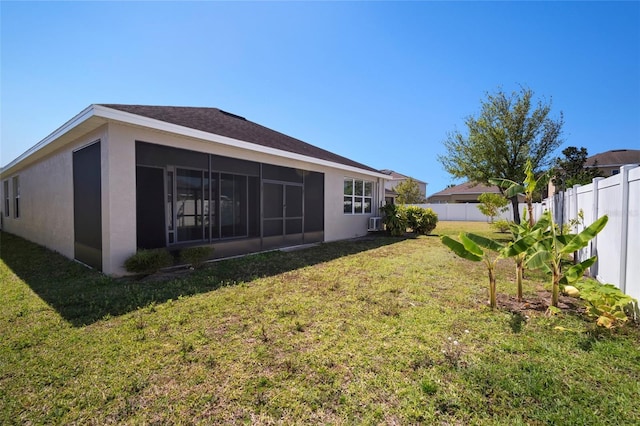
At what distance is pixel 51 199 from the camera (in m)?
9.87

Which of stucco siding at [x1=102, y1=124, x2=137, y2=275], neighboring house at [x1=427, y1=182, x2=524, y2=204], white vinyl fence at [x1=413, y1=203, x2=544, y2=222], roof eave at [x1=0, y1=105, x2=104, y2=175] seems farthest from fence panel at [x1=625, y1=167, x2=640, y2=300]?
neighboring house at [x1=427, y1=182, x2=524, y2=204]

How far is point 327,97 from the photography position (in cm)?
1623

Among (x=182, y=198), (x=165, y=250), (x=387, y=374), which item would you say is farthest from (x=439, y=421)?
(x=182, y=198)

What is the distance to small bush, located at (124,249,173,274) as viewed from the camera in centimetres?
632

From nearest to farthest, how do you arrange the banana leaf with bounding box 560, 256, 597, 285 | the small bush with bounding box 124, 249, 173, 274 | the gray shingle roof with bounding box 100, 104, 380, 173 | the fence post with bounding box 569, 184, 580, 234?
the banana leaf with bounding box 560, 256, 597, 285, the small bush with bounding box 124, 249, 173, 274, the gray shingle roof with bounding box 100, 104, 380, 173, the fence post with bounding box 569, 184, 580, 234

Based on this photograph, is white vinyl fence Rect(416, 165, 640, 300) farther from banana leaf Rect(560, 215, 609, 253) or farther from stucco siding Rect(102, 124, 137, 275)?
stucco siding Rect(102, 124, 137, 275)

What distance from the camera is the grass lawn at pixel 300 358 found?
236 centimetres

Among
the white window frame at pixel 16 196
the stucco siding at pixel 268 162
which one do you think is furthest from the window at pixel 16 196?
the stucco siding at pixel 268 162

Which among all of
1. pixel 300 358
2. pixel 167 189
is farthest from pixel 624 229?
pixel 167 189

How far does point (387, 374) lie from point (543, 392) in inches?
52.9

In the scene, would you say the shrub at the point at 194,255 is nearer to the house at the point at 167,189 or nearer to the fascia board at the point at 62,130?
the house at the point at 167,189

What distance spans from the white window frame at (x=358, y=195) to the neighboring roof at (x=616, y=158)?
2703cm

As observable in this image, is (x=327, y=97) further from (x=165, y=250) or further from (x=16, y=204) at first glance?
(x=16, y=204)

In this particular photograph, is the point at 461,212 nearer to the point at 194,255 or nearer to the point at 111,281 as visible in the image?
the point at 194,255
